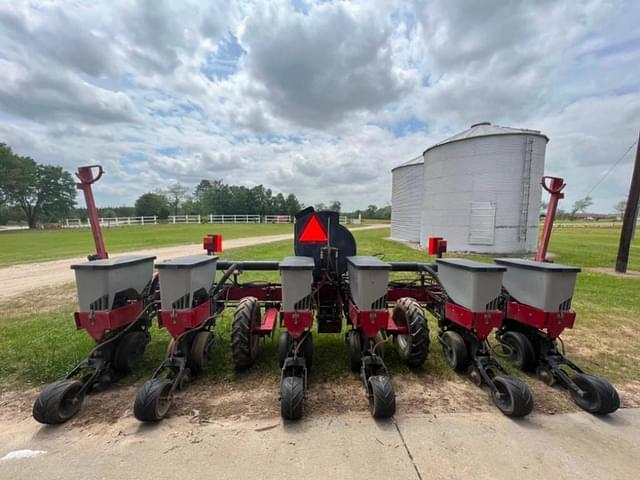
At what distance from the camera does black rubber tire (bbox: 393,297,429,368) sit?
131 inches

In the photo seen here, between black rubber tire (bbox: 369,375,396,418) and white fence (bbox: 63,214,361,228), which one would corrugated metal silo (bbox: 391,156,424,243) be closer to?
white fence (bbox: 63,214,361,228)

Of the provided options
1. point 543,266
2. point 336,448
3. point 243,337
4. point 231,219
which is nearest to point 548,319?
point 543,266

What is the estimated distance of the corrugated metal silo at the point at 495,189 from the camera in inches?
601

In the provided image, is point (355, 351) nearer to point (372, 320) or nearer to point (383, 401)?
point (372, 320)

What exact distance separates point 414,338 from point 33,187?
67.2 meters

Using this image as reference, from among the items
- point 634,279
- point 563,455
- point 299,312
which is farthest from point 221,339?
point 634,279

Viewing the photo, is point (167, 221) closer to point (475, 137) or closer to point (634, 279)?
point (475, 137)

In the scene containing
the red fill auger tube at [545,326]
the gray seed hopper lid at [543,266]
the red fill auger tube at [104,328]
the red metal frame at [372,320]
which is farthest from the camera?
the gray seed hopper lid at [543,266]

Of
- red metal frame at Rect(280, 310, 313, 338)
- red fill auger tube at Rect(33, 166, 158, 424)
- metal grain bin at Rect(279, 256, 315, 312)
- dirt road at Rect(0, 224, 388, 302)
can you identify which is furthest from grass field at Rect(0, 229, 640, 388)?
dirt road at Rect(0, 224, 388, 302)

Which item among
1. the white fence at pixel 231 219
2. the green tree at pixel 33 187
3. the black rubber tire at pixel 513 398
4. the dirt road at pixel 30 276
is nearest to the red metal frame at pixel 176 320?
the black rubber tire at pixel 513 398

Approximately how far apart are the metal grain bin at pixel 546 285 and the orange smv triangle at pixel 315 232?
7.92 feet

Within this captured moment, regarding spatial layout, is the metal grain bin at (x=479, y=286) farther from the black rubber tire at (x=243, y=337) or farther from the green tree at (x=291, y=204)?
the green tree at (x=291, y=204)

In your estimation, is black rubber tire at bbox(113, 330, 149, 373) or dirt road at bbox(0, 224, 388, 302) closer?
black rubber tire at bbox(113, 330, 149, 373)

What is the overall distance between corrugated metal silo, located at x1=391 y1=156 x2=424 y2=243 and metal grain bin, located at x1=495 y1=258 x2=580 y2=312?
19458mm
